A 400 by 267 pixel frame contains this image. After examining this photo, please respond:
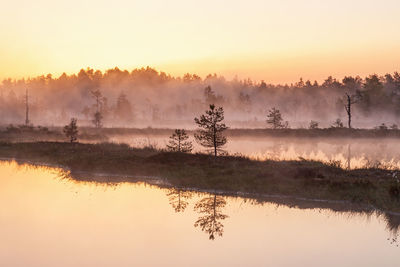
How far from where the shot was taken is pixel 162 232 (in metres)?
20.0

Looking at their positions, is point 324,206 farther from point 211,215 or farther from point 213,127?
point 213,127

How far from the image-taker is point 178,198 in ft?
92.9

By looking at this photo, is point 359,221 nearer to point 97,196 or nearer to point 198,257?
point 198,257

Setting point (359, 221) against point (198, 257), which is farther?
point (359, 221)

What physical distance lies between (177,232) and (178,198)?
816 cm

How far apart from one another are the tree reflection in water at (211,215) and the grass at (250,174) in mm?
3208

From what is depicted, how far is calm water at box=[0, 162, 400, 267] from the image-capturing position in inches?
644

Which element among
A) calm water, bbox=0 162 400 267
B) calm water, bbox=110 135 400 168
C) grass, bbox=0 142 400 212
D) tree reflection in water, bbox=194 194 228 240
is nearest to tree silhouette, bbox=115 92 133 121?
calm water, bbox=110 135 400 168

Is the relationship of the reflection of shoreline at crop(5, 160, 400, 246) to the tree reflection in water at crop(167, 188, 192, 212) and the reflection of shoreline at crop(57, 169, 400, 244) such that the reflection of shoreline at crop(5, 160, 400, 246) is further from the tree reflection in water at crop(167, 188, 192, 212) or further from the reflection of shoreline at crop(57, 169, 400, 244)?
the tree reflection in water at crop(167, 188, 192, 212)

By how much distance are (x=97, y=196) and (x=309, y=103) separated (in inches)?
6792

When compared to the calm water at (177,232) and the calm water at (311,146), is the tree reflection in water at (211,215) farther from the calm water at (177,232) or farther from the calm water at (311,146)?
the calm water at (311,146)

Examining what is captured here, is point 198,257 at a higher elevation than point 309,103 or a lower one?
lower

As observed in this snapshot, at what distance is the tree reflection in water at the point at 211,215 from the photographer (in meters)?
20.8

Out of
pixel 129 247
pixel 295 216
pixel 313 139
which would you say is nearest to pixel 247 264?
pixel 129 247
